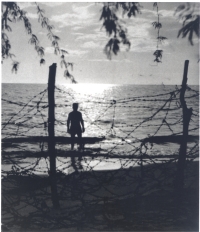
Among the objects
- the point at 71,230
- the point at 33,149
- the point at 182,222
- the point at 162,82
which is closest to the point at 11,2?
the point at 162,82

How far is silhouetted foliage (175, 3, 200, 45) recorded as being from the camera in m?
3.25

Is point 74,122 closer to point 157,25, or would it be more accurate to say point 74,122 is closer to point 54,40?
point 54,40

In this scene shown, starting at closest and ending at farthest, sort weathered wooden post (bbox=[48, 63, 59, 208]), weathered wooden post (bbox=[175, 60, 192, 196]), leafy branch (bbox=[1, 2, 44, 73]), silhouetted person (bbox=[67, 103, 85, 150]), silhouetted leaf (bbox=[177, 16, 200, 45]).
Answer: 1. silhouetted leaf (bbox=[177, 16, 200, 45])
2. leafy branch (bbox=[1, 2, 44, 73])
3. weathered wooden post (bbox=[48, 63, 59, 208])
4. weathered wooden post (bbox=[175, 60, 192, 196])
5. silhouetted person (bbox=[67, 103, 85, 150])

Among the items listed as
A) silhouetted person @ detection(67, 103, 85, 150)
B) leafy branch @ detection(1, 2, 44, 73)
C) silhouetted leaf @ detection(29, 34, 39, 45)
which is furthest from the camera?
silhouetted person @ detection(67, 103, 85, 150)

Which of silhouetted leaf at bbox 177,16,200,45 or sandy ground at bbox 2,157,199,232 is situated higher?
silhouetted leaf at bbox 177,16,200,45

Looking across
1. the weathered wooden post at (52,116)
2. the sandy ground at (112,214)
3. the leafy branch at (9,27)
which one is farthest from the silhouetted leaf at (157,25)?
the sandy ground at (112,214)

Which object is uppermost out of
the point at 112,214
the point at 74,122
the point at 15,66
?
the point at 15,66

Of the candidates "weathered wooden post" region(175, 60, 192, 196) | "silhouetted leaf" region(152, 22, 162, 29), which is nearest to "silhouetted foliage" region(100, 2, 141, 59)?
"silhouetted leaf" region(152, 22, 162, 29)

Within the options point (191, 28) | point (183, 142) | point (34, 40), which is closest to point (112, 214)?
point (183, 142)

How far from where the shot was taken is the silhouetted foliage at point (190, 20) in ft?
10.7

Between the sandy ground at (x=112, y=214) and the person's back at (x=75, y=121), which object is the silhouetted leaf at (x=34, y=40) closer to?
the person's back at (x=75, y=121)

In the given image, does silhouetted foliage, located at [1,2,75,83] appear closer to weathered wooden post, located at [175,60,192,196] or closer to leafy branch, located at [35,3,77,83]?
leafy branch, located at [35,3,77,83]

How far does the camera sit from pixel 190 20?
3402 millimetres

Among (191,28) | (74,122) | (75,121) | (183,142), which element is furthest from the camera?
(74,122)
